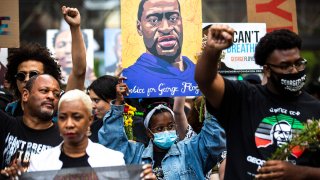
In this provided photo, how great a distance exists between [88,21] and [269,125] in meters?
19.5

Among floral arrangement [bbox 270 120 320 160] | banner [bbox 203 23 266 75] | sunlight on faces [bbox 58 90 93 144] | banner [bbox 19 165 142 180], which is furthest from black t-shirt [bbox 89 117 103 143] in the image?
floral arrangement [bbox 270 120 320 160]

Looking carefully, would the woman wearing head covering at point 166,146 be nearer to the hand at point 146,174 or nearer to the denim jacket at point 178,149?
the denim jacket at point 178,149

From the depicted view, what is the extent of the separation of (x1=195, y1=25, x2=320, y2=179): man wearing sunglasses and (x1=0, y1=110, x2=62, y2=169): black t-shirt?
1.27 meters

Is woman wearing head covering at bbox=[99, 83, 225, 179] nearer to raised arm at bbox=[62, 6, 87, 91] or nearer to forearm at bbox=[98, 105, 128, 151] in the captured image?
forearm at bbox=[98, 105, 128, 151]

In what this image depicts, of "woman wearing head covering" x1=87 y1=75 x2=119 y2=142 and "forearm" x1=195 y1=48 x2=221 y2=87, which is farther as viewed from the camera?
"woman wearing head covering" x1=87 y1=75 x2=119 y2=142

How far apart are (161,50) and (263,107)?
1.65 m

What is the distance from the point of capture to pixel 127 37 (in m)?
6.32

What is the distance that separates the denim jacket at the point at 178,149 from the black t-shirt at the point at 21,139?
0.44 meters

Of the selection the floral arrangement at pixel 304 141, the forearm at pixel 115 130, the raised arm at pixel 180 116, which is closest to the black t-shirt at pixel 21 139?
the forearm at pixel 115 130

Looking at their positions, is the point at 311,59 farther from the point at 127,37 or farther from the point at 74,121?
the point at 74,121

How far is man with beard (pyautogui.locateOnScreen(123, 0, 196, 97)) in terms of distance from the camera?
20.7ft

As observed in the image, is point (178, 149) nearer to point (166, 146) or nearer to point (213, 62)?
point (166, 146)

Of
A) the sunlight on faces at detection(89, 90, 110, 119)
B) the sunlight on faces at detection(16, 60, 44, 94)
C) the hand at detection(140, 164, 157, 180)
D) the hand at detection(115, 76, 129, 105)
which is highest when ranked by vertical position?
the sunlight on faces at detection(16, 60, 44, 94)

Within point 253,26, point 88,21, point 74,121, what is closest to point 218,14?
point 88,21
